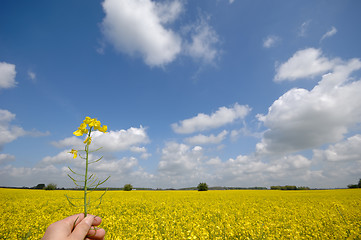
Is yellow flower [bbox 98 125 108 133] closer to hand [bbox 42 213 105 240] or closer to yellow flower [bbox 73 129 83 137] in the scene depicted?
yellow flower [bbox 73 129 83 137]

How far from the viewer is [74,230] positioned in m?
1.51

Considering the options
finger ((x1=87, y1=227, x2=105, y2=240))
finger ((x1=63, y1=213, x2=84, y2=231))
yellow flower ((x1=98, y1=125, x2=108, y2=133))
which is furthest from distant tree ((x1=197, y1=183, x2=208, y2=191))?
yellow flower ((x1=98, y1=125, x2=108, y2=133))

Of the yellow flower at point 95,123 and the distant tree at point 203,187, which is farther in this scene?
the distant tree at point 203,187

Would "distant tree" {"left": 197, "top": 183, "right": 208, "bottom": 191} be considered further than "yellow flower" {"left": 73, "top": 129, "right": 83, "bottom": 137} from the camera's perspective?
Yes

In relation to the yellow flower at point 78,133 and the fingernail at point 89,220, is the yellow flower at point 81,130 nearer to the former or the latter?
the yellow flower at point 78,133

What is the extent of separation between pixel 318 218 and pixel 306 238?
398 cm

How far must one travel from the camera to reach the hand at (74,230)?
139 cm

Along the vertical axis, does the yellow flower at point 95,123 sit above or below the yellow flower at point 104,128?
above

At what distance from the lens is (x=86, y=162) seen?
1.48 m

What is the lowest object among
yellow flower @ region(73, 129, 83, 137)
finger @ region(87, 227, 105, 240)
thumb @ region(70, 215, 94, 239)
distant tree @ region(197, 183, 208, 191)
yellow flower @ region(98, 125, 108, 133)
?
distant tree @ region(197, 183, 208, 191)

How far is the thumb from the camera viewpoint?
1473 millimetres

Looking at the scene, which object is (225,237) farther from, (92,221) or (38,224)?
(38,224)

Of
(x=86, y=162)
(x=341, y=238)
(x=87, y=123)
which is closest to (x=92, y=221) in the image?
(x=86, y=162)

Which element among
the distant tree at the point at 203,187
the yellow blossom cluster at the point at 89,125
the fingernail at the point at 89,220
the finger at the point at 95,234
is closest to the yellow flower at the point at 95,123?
the yellow blossom cluster at the point at 89,125
